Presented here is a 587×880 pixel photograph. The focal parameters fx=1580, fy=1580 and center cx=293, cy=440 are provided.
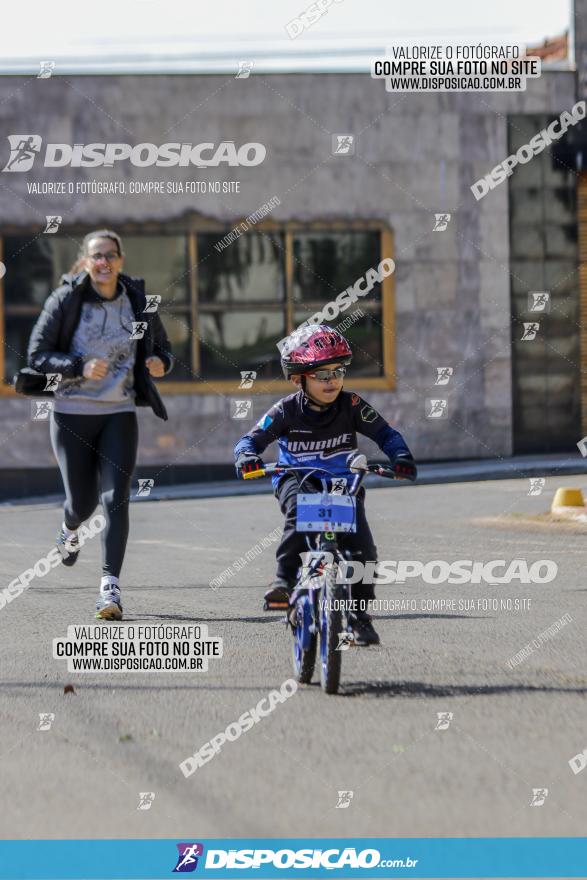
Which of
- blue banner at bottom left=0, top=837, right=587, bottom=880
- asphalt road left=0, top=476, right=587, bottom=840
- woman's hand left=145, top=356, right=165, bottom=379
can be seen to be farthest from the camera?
woman's hand left=145, top=356, right=165, bottom=379

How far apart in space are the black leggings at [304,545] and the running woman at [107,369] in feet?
5.78

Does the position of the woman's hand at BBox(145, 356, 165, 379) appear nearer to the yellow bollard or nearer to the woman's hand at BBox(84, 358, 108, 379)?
the woman's hand at BBox(84, 358, 108, 379)

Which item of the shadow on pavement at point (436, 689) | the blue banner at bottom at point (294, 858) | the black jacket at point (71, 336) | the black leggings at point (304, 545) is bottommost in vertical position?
the blue banner at bottom at point (294, 858)

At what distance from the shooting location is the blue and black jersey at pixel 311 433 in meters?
6.68

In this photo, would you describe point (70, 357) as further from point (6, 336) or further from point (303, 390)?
point (6, 336)

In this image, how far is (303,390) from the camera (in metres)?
6.75

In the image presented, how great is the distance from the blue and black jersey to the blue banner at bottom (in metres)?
2.74

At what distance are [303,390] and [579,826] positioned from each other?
289cm

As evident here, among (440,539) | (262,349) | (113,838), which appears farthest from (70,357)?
(262,349)

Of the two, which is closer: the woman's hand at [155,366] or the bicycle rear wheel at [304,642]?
the bicycle rear wheel at [304,642]

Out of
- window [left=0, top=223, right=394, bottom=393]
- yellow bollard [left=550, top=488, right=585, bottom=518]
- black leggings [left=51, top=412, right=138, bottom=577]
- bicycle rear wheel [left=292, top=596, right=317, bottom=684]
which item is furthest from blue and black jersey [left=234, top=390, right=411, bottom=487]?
window [left=0, top=223, right=394, bottom=393]

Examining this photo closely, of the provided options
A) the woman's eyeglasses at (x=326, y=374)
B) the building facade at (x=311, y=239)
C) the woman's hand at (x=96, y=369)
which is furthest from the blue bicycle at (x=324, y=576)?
the building facade at (x=311, y=239)

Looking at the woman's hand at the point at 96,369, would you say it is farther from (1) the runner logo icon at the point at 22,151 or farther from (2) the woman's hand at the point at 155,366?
(1) the runner logo icon at the point at 22,151

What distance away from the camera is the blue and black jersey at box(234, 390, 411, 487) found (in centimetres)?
668
